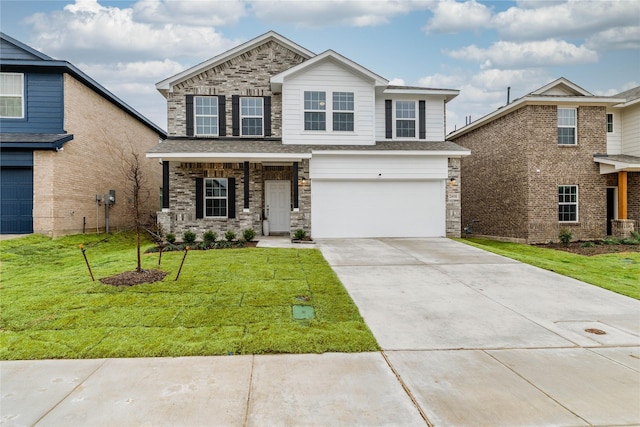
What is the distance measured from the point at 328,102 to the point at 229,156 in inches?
185

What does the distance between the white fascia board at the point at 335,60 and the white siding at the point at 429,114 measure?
1.11m

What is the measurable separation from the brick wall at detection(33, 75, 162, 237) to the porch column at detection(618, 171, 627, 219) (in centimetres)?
1934

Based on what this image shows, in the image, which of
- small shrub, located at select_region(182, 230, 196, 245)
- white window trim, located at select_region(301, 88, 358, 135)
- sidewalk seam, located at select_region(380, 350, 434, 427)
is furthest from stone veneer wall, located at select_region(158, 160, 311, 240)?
sidewalk seam, located at select_region(380, 350, 434, 427)

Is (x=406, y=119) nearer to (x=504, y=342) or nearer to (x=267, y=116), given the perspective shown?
(x=267, y=116)

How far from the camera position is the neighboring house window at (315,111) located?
14.3 metres

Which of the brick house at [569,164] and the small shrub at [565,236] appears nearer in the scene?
the small shrub at [565,236]

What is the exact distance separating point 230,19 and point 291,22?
2.52m

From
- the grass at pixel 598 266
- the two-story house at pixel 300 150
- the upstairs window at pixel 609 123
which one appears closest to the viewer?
the grass at pixel 598 266

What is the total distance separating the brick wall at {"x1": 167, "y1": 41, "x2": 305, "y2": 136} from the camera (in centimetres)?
1445

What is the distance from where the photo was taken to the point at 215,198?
14.2 m

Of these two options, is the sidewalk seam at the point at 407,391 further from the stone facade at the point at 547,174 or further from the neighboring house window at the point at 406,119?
the stone facade at the point at 547,174

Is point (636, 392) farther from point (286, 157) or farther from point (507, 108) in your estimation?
point (507, 108)

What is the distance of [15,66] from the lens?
13.2 m

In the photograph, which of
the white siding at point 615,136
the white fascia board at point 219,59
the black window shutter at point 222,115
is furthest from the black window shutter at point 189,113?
the white siding at point 615,136
